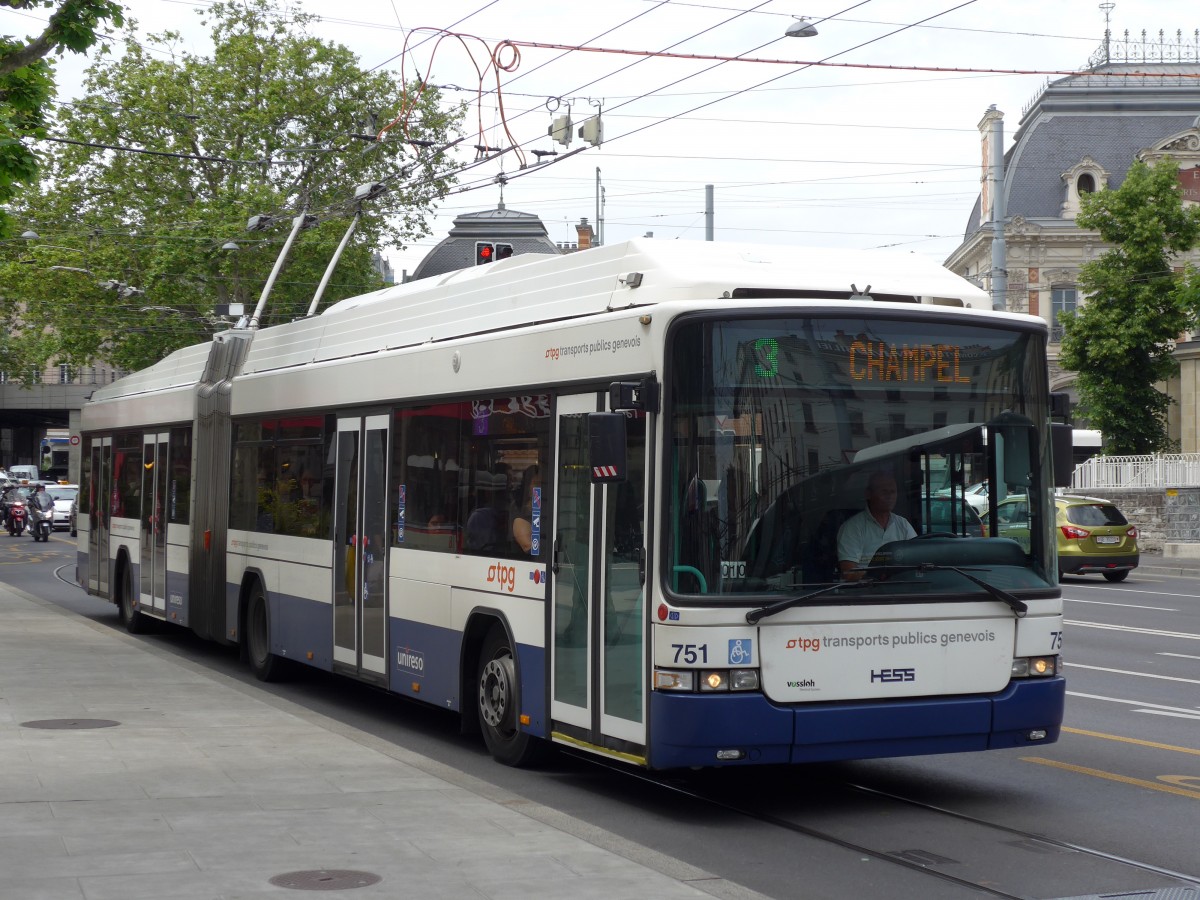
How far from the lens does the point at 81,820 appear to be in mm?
7766

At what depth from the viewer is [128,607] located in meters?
19.5

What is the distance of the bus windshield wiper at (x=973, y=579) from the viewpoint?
28.0 feet

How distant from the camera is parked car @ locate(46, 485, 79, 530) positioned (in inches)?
2206

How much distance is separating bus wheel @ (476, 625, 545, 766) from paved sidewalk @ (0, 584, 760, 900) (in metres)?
0.55

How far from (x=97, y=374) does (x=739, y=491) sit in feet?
337

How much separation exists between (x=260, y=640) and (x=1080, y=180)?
191ft

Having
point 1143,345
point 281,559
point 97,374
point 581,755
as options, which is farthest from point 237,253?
point 97,374

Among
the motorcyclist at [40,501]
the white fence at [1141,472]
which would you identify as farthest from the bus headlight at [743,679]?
the motorcyclist at [40,501]

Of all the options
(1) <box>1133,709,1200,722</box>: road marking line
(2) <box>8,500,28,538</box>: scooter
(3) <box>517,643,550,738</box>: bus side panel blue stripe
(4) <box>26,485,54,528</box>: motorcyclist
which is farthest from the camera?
(2) <box>8,500,28,538</box>: scooter

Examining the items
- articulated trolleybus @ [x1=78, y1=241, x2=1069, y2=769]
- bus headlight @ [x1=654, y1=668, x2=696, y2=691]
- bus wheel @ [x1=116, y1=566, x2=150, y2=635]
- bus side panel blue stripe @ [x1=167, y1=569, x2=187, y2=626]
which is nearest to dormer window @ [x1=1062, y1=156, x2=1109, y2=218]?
bus wheel @ [x1=116, y1=566, x2=150, y2=635]

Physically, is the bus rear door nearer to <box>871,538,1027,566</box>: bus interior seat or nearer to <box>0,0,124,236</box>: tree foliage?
<box>0,0,124,236</box>: tree foliage

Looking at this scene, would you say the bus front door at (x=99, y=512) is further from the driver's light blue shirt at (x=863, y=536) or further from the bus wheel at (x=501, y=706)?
the driver's light blue shirt at (x=863, y=536)

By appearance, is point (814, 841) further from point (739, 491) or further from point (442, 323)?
point (442, 323)

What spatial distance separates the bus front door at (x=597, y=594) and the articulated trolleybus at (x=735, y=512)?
2 cm
